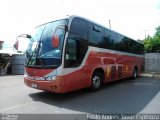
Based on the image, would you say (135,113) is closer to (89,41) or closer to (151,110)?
(151,110)

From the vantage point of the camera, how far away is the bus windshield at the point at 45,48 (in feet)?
24.6

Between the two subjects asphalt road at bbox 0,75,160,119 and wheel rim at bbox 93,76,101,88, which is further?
wheel rim at bbox 93,76,101,88

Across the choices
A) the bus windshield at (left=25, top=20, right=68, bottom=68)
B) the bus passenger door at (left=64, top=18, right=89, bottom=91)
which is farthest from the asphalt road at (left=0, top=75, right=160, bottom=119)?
the bus windshield at (left=25, top=20, right=68, bottom=68)

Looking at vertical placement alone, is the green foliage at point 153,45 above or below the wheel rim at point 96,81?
above

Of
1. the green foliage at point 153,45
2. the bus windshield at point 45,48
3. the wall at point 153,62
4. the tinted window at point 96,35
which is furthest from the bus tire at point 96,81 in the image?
the green foliage at point 153,45

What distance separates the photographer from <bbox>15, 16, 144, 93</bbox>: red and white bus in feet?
24.5

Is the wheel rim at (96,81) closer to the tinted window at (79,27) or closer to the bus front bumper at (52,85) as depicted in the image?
the tinted window at (79,27)

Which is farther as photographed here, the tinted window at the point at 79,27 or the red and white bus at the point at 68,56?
the tinted window at the point at 79,27

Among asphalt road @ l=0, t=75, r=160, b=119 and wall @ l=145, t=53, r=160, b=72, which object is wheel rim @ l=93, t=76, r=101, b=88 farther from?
wall @ l=145, t=53, r=160, b=72

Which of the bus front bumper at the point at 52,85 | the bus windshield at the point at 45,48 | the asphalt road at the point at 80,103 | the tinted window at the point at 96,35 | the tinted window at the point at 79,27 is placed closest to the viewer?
the asphalt road at the point at 80,103

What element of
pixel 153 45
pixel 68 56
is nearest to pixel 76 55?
pixel 68 56

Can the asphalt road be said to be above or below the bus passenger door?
below

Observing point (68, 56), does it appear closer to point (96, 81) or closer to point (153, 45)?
point (96, 81)

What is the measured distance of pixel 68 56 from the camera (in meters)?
7.70
